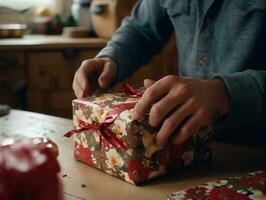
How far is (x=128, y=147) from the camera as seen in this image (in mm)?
699

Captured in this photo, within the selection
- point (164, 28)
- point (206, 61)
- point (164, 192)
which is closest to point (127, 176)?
point (164, 192)

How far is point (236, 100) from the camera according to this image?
2.45 ft

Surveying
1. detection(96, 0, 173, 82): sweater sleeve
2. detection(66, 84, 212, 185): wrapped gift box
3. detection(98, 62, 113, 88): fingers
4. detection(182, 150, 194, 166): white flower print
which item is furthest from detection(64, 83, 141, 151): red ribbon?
detection(96, 0, 173, 82): sweater sleeve

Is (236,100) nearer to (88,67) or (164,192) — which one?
(164,192)

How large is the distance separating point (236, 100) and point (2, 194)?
1.48ft

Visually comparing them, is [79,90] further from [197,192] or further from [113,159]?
[197,192]

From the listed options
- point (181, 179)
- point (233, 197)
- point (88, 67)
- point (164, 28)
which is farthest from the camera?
point (164, 28)

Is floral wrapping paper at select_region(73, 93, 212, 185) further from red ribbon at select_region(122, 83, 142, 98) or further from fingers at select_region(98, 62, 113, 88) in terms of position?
fingers at select_region(98, 62, 113, 88)

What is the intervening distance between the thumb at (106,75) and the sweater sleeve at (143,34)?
0.50 feet

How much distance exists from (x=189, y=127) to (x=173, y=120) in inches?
1.2

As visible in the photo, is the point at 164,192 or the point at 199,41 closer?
the point at 164,192

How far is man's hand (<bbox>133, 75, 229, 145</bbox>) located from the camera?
0.69 metres

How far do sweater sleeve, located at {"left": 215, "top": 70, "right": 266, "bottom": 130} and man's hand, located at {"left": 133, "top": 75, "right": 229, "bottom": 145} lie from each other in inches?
1.2

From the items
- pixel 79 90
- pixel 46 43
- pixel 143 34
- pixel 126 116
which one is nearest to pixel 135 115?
pixel 126 116
